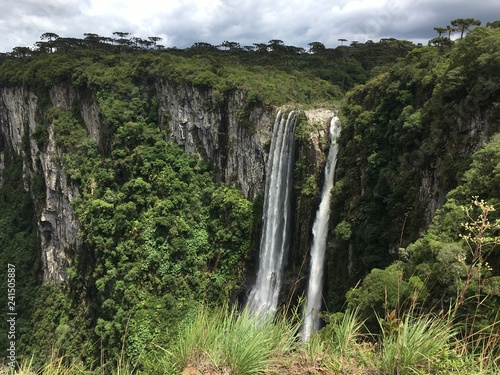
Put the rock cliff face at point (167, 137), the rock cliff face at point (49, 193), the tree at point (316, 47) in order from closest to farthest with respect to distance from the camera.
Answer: the rock cliff face at point (167, 137) → the rock cliff face at point (49, 193) → the tree at point (316, 47)

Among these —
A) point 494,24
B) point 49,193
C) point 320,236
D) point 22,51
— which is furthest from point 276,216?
point 22,51

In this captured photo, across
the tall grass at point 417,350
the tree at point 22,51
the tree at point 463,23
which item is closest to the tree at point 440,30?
the tree at point 463,23

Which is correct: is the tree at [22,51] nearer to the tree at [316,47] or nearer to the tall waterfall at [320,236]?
the tree at [316,47]

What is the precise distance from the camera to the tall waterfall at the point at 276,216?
22.7 metres

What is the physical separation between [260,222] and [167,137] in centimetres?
1216

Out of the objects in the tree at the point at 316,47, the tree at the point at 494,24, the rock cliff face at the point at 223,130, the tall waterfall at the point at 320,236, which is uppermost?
the tree at the point at 316,47

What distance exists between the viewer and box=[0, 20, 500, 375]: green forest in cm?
353

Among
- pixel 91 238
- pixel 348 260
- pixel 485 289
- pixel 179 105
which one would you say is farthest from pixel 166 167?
pixel 485 289

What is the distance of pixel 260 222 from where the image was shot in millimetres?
25406

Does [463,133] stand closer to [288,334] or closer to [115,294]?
[288,334]

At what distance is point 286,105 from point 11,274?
28.2 metres

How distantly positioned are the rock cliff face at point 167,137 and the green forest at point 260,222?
0.50m

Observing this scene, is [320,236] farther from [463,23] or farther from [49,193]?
[49,193]

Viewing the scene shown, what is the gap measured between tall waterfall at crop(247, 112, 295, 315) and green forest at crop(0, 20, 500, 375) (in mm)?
892
